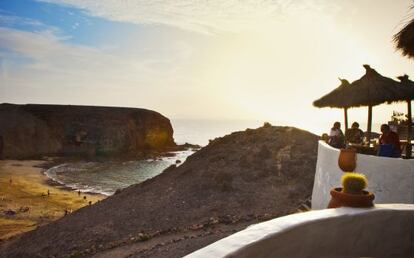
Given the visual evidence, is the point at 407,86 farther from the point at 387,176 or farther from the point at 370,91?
the point at 387,176

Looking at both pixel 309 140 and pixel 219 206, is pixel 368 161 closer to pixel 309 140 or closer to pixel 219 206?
pixel 219 206

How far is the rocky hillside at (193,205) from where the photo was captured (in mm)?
14070

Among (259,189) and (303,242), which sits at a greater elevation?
(303,242)

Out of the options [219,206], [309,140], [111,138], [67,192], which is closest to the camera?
[219,206]

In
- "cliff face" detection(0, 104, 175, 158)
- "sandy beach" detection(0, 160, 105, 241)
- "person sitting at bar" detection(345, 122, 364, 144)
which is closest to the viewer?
"person sitting at bar" detection(345, 122, 364, 144)

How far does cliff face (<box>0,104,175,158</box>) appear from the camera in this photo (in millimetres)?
77125

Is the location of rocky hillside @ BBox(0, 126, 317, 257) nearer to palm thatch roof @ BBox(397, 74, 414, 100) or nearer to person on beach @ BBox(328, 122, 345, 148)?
person on beach @ BBox(328, 122, 345, 148)

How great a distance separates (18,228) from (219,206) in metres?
17.7

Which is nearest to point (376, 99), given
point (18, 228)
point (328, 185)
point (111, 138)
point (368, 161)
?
point (328, 185)

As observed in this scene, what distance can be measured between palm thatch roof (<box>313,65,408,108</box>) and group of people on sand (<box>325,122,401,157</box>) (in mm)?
1837

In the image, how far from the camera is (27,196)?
38.6 m

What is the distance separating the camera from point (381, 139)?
10.2 m

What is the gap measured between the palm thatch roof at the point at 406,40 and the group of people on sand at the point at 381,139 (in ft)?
6.63

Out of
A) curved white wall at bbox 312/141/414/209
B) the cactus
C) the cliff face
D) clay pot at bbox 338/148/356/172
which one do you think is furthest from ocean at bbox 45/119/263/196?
the cactus
